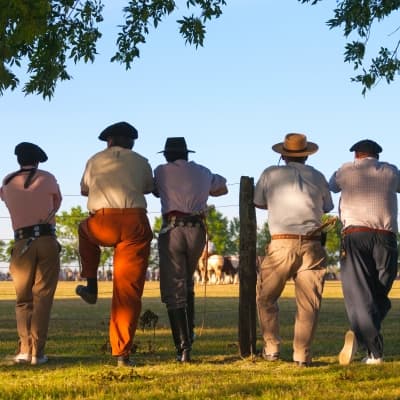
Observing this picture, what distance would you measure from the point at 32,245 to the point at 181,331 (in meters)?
1.63

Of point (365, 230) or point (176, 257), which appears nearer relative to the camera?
point (176, 257)

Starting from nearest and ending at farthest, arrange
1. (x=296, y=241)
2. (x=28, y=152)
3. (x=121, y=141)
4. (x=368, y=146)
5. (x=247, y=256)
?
(x=296, y=241)
(x=121, y=141)
(x=368, y=146)
(x=28, y=152)
(x=247, y=256)

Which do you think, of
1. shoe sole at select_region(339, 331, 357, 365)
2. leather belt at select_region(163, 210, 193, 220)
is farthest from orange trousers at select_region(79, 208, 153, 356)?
shoe sole at select_region(339, 331, 357, 365)

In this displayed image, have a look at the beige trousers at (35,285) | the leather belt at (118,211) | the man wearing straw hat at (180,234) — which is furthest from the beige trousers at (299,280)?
the beige trousers at (35,285)

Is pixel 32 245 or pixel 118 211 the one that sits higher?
pixel 118 211

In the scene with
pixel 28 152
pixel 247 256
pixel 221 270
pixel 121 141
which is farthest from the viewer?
pixel 221 270

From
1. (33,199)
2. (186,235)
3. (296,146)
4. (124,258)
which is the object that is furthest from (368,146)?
(33,199)

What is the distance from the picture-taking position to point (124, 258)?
10.4m

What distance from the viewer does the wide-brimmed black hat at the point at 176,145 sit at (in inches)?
433

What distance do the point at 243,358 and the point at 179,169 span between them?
197 cm

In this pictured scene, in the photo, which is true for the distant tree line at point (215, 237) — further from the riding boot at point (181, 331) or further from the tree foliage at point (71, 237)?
the riding boot at point (181, 331)

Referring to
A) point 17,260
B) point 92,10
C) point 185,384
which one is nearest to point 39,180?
point 17,260

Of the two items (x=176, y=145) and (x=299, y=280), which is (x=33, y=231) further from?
(x=299, y=280)

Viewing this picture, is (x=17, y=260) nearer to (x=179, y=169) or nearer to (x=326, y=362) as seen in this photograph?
(x=179, y=169)
